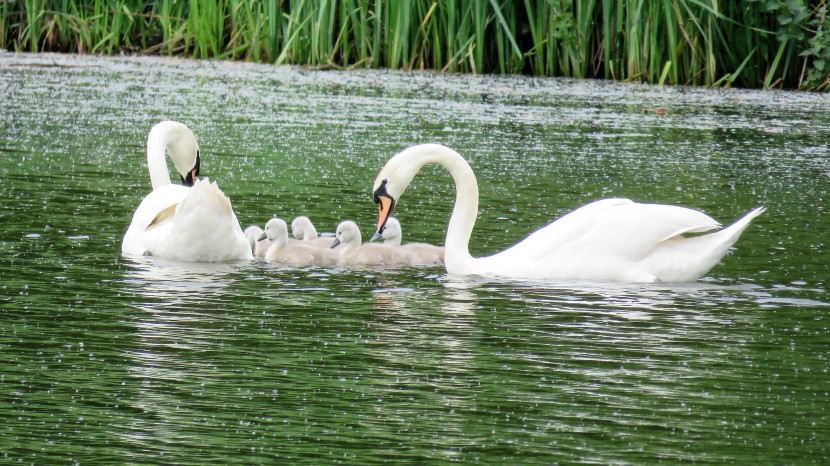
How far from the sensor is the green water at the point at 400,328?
4.46 m

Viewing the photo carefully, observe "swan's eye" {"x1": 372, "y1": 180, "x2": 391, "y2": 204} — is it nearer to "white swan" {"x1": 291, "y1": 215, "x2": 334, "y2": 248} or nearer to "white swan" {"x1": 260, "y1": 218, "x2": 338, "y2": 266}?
"white swan" {"x1": 260, "y1": 218, "x2": 338, "y2": 266}

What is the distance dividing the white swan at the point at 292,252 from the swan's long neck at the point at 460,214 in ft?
2.26

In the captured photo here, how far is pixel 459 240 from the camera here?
771 cm

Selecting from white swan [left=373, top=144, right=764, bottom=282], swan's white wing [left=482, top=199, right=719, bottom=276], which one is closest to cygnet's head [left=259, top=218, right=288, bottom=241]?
white swan [left=373, top=144, right=764, bottom=282]

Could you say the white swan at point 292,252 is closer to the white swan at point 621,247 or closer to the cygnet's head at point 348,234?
the cygnet's head at point 348,234

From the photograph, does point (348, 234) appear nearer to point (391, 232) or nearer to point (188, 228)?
point (391, 232)

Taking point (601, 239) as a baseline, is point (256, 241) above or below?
below

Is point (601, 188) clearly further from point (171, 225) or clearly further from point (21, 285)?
point (21, 285)

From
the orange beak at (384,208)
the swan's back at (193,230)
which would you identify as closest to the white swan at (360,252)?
the orange beak at (384,208)

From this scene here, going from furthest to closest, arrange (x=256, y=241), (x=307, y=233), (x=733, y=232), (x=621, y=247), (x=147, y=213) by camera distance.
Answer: (x=307, y=233) < (x=256, y=241) < (x=147, y=213) < (x=621, y=247) < (x=733, y=232)

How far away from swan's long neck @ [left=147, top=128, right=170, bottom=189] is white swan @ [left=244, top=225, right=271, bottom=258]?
35.3 inches

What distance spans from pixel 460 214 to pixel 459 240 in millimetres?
229

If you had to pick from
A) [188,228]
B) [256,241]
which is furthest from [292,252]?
[188,228]

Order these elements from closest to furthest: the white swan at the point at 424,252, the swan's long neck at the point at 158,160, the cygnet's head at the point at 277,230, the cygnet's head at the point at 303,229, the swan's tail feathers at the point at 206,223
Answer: the swan's tail feathers at the point at 206,223, the white swan at the point at 424,252, the cygnet's head at the point at 277,230, the cygnet's head at the point at 303,229, the swan's long neck at the point at 158,160
